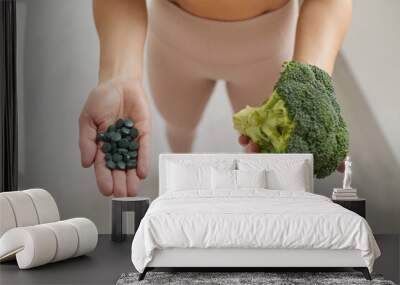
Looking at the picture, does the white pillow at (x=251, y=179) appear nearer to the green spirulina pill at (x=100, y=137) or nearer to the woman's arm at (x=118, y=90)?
the woman's arm at (x=118, y=90)

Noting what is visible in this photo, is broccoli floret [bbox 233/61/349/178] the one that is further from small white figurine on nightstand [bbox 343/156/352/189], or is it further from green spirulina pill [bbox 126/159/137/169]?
green spirulina pill [bbox 126/159/137/169]

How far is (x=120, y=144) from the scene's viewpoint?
641cm

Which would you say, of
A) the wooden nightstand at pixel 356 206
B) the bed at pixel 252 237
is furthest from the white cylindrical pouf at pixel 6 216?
the wooden nightstand at pixel 356 206

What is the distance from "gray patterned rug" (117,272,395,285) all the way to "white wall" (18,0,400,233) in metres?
2.05

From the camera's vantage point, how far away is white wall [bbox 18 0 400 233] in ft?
21.5

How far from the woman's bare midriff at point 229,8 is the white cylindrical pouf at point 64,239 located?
2392 millimetres

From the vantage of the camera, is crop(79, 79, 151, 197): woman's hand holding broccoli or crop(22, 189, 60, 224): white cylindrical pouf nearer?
crop(22, 189, 60, 224): white cylindrical pouf

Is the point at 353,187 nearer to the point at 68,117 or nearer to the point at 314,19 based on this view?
the point at 314,19

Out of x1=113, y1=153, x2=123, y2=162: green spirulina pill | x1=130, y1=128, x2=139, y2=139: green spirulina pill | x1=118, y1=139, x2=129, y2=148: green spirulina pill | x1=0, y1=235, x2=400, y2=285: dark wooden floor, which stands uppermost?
x1=130, y1=128, x2=139, y2=139: green spirulina pill

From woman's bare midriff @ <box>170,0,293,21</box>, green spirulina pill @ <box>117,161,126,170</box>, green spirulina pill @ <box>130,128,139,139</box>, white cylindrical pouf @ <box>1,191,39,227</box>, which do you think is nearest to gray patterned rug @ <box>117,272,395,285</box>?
white cylindrical pouf @ <box>1,191,39,227</box>

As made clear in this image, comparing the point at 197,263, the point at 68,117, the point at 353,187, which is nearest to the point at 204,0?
the point at 68,117

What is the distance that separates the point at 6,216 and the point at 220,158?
80.3 inches

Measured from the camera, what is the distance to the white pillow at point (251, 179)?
5.62 m

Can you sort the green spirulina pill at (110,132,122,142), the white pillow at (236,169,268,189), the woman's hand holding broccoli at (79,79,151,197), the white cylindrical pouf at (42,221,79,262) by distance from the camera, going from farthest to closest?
the woman's hand holding broccoli at (79,79,151,197)
the green spirulina pill at (110,132,122,142)
the white pillow at (236,169,268,189)
the white cylindrical pouf at (42,221,79,262)
